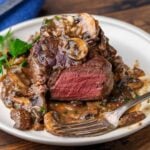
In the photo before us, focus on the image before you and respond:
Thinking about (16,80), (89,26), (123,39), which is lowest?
(123,39)

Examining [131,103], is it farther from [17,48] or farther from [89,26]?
[17,48]

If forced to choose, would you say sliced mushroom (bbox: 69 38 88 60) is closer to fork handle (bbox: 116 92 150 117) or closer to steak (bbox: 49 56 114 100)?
steak (bbox: 49 56 114 100)

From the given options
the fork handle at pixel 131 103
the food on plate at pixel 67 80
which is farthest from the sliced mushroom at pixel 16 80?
the fork handle at pixel 131 103

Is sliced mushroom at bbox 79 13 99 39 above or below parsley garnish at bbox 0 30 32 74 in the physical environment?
above

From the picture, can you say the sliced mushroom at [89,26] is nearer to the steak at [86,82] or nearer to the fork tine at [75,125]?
the steak at [86,82]

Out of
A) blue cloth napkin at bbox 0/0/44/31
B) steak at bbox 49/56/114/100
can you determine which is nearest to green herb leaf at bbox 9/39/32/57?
steak at bbox 49/56/114/100

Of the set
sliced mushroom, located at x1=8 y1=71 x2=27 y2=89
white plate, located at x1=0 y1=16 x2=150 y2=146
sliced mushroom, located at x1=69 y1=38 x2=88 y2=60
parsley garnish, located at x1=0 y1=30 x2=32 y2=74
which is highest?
sliced mushroom, located at x1=69 y1=38 x2=88 y2=60

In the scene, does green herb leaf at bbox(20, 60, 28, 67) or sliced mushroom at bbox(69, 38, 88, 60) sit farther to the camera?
green herb leaf at bbox(20, 60, 28, 67)

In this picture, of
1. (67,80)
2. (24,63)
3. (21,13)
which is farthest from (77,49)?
(21,13)
